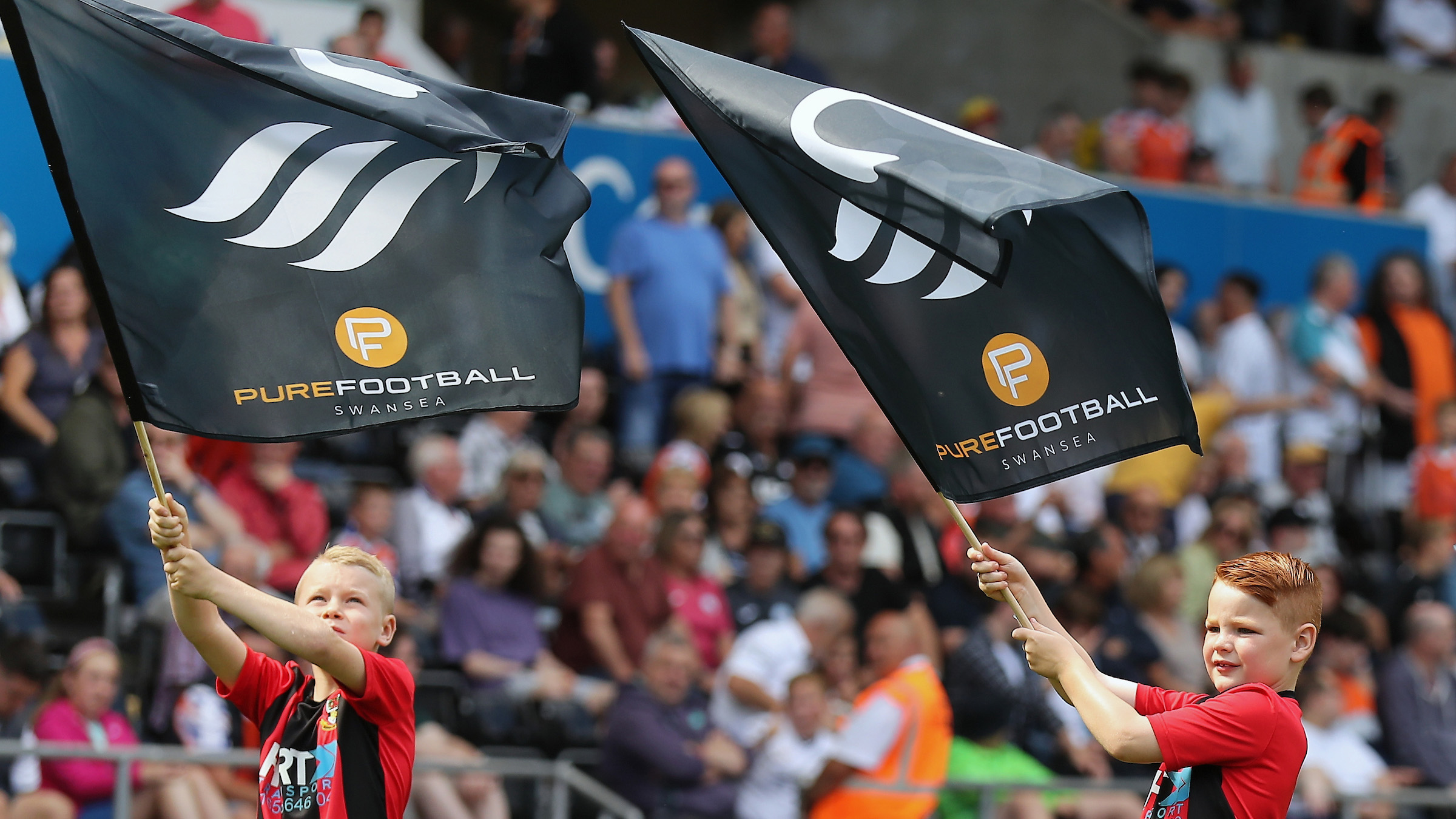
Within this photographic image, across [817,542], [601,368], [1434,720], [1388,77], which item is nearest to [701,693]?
[817,542]

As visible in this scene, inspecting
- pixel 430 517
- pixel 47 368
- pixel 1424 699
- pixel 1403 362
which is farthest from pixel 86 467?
pixel 1403 362

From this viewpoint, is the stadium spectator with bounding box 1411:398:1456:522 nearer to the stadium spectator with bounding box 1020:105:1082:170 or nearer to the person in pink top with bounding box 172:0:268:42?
the stadium spectator with bounding box 1020:105:1082:170

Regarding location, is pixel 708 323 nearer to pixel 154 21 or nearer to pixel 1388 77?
pixel 154 21

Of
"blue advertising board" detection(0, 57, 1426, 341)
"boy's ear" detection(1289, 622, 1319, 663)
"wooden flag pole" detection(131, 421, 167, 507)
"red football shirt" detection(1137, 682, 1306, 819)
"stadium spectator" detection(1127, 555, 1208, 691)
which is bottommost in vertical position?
"red football shirt" detection(1137, 682, 1306, 819)

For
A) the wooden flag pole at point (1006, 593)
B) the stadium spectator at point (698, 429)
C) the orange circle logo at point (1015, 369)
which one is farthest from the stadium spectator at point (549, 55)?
the wooden flag pole at point (1006, 593)

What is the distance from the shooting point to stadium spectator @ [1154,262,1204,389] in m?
13.9

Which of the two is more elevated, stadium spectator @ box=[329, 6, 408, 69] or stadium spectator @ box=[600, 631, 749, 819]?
stadium spectator @ box=[329, 6, 408, 69]

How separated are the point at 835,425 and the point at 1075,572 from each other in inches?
69.5

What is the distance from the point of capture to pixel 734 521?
10820mm

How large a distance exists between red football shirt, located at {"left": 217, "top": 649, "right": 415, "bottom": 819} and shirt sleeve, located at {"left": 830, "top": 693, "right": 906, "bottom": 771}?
164 inches

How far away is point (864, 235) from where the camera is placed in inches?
209

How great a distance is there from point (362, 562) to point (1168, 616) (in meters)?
6.98

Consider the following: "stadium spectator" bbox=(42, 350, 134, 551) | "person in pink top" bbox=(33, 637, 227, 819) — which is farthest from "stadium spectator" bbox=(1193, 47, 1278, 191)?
"person in pink top" bbox=(33, 637, 227, 819)

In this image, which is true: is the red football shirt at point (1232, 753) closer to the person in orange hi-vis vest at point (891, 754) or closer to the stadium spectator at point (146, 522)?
the person in orange hi-vis vest at point (891, 754)
